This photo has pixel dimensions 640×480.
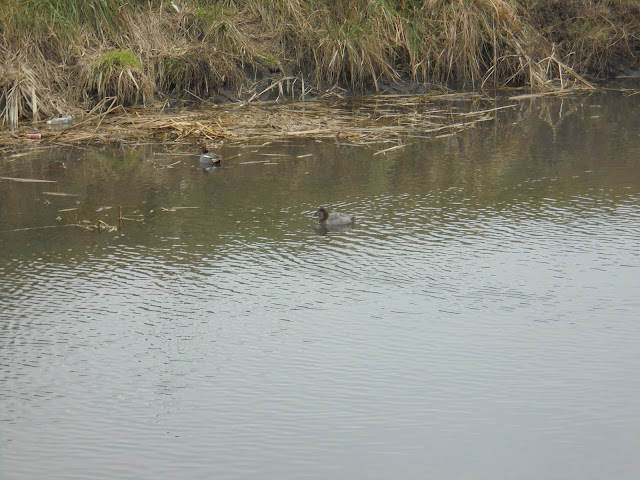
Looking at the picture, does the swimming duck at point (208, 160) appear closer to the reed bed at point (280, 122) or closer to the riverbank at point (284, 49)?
the reed bed at point (280, 122)

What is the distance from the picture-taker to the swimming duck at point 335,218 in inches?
261

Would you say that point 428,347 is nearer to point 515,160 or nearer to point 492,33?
point 515,160

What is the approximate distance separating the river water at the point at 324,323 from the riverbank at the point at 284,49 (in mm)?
2857

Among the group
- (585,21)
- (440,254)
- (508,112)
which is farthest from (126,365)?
(585,21)

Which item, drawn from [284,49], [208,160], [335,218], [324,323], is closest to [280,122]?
[208,160]

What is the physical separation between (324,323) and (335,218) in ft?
5.77

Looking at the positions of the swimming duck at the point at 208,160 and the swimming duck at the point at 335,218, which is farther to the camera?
the swimming duck at the point at 208,160

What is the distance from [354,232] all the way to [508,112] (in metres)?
5.32

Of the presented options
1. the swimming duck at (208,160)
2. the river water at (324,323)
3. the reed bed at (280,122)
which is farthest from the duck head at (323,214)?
the reed bed at (280,122)

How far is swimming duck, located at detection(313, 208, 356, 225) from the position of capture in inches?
261

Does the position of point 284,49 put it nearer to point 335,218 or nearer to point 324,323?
point 335,218

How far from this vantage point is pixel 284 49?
1237 cm

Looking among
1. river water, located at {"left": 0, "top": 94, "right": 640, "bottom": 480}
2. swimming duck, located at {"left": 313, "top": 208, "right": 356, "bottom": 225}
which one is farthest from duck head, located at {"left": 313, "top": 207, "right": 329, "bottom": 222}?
river water, located at {"left": 0, "top": 94, "right": 640, "bottom": 480}

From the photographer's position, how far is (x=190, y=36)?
473 inches
